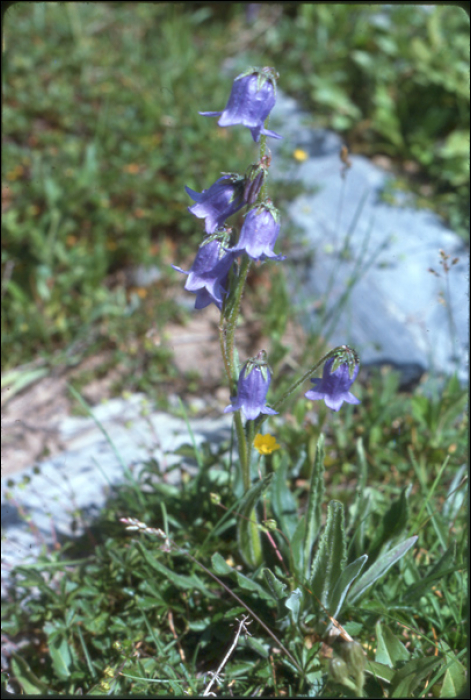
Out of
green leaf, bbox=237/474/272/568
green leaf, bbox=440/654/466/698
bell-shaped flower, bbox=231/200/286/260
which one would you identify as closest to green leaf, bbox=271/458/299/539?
green leaf, bbox=237/474/272/568

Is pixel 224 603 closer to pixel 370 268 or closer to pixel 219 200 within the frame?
pixel 219 200

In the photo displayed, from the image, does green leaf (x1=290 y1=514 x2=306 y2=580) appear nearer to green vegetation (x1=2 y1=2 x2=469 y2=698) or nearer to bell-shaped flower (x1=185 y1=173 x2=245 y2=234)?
green vegetation (x1=2 y1=2 x2=469 y2=698)

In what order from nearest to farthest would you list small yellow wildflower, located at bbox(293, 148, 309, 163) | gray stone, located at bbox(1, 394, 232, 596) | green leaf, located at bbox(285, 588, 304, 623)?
green leaf, located at bbox(285, 588, 304, 623) → gray stone, located at bbox(1, 394, 232, 596) → small yellow wildflower, located at bbox(293, 148, 309, 163)

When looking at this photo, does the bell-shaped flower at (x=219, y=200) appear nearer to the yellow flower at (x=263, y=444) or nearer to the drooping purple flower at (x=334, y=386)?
the drooping purple flower at (x=334, y=386)

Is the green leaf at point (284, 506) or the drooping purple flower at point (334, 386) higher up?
the drooping purple flower at point (334, 386)

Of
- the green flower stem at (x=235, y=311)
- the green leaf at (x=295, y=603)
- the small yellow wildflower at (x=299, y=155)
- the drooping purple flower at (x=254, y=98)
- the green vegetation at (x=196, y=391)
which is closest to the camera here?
the drooping purple flower at (x=254, y=98)

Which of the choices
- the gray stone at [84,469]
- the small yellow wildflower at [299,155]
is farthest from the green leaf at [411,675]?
the small yellow wildflower at [299,155]

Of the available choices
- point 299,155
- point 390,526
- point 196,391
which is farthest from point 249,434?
point 299,155
